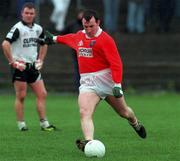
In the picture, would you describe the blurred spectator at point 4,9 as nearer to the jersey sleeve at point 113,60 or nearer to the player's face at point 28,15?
the player's face at point 28,15

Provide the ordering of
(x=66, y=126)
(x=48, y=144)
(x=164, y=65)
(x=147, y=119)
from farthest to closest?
(x=164, y=65) → (x=147, y=119) → (x=66, y=126) → (x=48, y=144)

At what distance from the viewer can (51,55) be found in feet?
89.2

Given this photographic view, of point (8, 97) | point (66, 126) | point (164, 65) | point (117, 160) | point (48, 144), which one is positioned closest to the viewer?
point (117, 160)

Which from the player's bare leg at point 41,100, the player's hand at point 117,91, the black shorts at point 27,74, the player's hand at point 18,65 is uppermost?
the player's hand at point 117,91

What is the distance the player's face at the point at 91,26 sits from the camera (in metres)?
11.8

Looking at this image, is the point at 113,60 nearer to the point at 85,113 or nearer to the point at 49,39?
the point at 85,113

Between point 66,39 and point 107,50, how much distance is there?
928 mm

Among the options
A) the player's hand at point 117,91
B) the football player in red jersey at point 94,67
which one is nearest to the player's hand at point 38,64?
the football player in red jersey at point 94,67

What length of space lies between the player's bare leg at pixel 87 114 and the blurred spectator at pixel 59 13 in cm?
1430

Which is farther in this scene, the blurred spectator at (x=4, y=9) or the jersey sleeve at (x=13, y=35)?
the blurred spectator at (x=4, y=9)

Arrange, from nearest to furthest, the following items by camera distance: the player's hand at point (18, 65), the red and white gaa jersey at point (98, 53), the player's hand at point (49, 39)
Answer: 1. the red and white gaa jersey at point (98, 53)
2. the player's hand at point (49, 39)
3. the player's hand at point (18, 65)

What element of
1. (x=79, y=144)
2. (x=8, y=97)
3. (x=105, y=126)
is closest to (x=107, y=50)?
(x=79, y=144)

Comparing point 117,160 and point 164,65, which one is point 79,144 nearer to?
point 117,160

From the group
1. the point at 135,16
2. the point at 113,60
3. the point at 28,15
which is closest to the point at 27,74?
the point at 28,15
